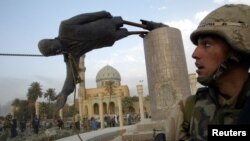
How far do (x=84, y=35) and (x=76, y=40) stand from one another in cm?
18

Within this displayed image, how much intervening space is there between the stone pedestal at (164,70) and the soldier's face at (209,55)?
21.0 feet

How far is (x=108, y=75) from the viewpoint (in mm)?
59031

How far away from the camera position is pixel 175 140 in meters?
1.36

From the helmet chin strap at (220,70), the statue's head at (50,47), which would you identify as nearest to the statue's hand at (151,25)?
the statue's head at (50,47)

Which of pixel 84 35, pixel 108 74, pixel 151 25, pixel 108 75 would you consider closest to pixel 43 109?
pixel 108 75

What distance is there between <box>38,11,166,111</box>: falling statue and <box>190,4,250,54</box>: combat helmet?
3.76m

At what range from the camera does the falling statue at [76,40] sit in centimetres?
522

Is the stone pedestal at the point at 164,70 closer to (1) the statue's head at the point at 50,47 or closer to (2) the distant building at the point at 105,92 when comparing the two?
(1) the statue's head at the point at 50,47

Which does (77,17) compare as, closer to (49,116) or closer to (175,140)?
(175,140)

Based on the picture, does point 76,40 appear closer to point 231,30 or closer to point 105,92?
point 231,30

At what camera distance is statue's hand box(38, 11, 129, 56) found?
525 centimetres

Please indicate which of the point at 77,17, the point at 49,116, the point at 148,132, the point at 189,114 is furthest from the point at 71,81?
the point at 49,116

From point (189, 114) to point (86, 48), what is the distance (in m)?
4.42

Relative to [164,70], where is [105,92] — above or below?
above
